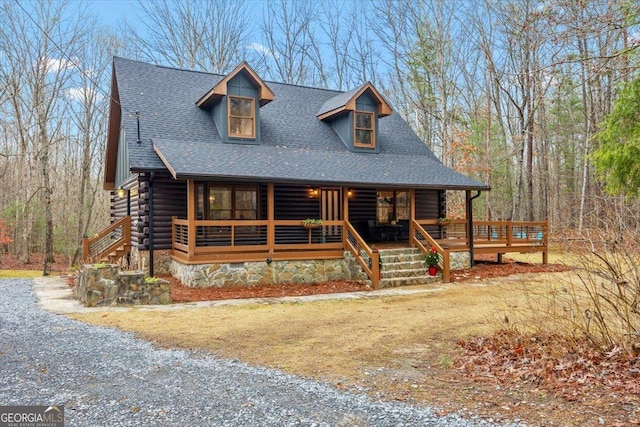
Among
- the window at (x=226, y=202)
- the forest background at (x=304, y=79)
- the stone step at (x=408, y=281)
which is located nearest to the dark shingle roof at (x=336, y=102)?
the window at (x=226, y=202)

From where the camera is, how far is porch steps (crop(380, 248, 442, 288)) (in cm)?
1256

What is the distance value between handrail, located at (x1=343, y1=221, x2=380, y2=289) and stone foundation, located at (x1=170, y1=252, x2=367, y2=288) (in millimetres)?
336

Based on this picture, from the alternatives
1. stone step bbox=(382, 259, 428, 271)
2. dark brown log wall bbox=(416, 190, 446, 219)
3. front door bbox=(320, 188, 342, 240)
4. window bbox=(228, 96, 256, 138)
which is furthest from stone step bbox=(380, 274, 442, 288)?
window bbox=(228, 96, 256, 138)

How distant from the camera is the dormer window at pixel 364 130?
55.7ft

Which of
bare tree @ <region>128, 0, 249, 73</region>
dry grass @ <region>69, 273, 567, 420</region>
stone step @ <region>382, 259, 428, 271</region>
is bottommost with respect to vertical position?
dry grass @ <region>69, 273, 567, 420</region>

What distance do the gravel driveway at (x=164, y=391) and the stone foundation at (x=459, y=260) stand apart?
35.7ft

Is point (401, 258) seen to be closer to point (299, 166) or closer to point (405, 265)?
point (405, 265)

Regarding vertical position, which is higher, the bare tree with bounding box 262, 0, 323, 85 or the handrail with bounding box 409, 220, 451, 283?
the bare tree with bounding box 262, 0, 323, 85

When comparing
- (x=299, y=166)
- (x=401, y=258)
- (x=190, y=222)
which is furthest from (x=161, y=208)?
(x=401, y=258)

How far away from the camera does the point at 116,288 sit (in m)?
9.58

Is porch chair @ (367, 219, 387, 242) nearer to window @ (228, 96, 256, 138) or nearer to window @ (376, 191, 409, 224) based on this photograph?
window @ (376, 191, 409, 224)

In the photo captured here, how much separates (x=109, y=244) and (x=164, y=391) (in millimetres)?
12654

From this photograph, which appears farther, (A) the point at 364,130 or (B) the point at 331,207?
(A) the point at 364,130

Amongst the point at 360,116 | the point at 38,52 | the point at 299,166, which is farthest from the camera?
the point at 38,52
